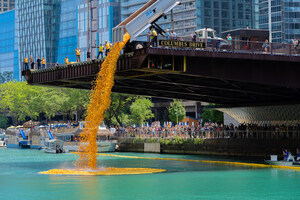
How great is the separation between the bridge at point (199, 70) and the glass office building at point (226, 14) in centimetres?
9402

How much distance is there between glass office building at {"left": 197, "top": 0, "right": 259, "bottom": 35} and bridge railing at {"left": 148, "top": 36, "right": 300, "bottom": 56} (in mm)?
105349

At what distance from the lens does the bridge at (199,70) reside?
178 ft

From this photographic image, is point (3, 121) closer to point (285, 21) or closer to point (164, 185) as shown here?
point (285, 21)

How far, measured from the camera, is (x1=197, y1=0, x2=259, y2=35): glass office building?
536ft

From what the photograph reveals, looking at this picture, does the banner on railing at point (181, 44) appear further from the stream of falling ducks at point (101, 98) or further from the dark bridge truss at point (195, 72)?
the stream of falling ducks at point (101, 98)

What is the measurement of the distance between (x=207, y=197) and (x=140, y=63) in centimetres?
1896

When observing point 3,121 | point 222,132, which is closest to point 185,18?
point 3,121

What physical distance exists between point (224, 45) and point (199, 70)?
336 cm

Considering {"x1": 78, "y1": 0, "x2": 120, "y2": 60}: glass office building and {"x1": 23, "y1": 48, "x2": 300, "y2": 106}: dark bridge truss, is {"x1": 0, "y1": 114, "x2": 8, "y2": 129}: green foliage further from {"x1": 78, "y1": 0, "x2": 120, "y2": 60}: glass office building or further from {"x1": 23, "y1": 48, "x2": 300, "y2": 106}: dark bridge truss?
{"x1": 23, "y1": 48, "x2": 300, "y2": 106}: dark bridge truss

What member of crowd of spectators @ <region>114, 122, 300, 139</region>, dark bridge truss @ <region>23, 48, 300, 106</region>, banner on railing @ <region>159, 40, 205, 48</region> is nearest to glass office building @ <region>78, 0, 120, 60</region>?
crowd of spectators @ <region>114, 122, 300, 139</region>

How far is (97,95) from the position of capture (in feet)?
182

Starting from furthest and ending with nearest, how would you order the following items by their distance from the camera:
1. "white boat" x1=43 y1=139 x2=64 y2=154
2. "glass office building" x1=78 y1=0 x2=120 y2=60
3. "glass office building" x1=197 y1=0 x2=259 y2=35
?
"glass office building" x1=78 y1=0 x2=120 y2=60, "glass office building" x1=197 y1=0 x2=259 y2=35, "white boat" x1=43 y1=139 x2=64 y2=154

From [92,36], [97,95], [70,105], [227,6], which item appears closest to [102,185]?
[97,95]

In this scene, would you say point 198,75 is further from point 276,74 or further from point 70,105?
point 70,105
